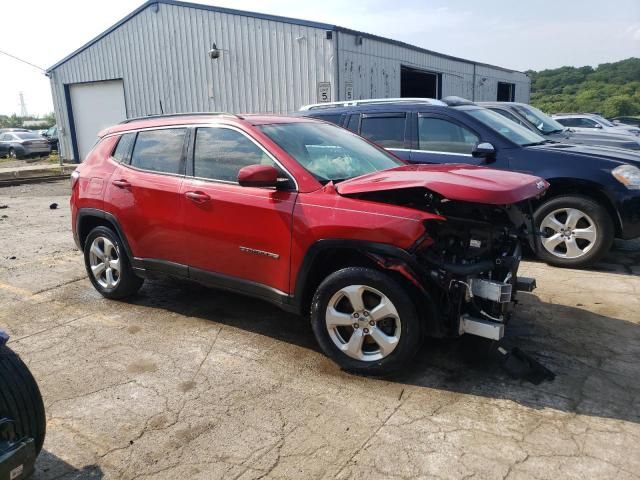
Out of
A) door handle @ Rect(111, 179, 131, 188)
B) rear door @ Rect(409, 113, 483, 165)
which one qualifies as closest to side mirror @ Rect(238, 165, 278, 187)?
door handle @ Rect(111, 179, 131, 188)

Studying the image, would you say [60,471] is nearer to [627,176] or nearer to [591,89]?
[627,176]

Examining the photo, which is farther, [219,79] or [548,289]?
[219,79]

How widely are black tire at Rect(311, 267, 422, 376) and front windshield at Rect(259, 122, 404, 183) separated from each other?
780 millimetres

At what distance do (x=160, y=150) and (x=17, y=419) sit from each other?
2.86m

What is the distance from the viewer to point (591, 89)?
53.8 meters

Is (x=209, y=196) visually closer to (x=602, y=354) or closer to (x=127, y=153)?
(x=127, y=153)

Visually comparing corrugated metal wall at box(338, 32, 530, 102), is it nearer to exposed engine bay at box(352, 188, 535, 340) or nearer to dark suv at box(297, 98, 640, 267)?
dark suv at box(297, 98, 640, 267)

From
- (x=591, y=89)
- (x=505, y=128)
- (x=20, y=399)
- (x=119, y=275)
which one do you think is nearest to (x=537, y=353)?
(x=20, y=399)

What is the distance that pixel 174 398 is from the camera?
3350 millimetres

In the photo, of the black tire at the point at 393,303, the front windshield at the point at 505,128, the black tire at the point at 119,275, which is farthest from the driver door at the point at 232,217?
the front windshield at the point at 505,128

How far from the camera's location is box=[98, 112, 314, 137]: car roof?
4262mm

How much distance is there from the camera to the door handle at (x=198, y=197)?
4145 millimetres

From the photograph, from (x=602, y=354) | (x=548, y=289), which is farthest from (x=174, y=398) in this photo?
(x=548, y=289)

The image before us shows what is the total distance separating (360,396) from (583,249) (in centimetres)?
374
